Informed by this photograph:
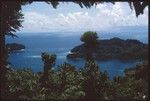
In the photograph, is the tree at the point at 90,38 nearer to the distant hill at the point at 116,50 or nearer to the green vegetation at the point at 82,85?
the green vegetation at the point at 82,85

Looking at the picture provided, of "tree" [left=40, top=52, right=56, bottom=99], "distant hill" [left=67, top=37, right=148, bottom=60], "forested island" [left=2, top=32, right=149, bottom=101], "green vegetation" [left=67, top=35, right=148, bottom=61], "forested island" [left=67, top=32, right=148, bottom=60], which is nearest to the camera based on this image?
"forested island" [left=2, top=32, right=149, bottom=101]

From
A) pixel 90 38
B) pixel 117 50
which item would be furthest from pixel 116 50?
pixel 90 38

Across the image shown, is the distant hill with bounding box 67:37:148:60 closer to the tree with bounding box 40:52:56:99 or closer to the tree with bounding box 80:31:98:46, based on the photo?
the tree with bounding box 80:31:98:46

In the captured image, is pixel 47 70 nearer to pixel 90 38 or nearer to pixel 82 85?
pixel 82 85

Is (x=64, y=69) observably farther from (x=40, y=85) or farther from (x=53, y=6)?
(x=53, y=6)

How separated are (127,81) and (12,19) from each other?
6854 mm

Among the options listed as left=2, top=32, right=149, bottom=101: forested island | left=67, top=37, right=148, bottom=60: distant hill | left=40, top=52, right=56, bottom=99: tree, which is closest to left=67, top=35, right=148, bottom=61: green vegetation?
left=67, top=37, right=148, bottom=60: distant hill

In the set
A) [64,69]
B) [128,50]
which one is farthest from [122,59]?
[64,69]

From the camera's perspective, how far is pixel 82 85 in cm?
1681

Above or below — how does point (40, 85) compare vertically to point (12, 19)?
below

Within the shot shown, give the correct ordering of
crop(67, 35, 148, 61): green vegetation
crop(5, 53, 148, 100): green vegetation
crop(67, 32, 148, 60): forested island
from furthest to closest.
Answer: crop(67, 32, 148, 60): forested island, crop(67, 35, 148, 61): green vegetation, crop(5, 53, 148, 100): green vegetation

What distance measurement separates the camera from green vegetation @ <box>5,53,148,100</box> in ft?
51.9

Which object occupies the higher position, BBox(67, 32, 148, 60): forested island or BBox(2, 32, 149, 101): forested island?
BBox(2, 32, 149, 101): forested island

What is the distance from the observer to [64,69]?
20156 mm
